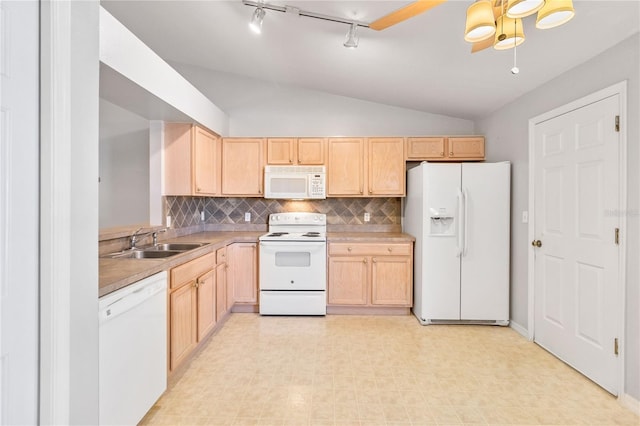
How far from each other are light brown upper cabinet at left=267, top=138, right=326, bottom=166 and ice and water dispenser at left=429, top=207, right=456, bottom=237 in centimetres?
147

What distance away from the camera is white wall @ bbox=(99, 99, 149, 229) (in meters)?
2.85

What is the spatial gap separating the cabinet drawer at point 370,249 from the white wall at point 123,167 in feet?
6.63

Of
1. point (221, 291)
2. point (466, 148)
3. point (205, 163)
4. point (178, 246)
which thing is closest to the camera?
point (178, 246)

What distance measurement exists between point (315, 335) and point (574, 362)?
2.12 m

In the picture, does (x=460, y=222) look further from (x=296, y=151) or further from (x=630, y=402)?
(x=296, y=151)

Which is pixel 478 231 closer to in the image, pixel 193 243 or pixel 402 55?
pixel 402 55

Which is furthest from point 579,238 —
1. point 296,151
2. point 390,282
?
point 296,151

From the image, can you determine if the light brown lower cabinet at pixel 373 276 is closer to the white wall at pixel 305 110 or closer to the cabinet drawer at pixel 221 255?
the cabinet drawer at pixel 221 255

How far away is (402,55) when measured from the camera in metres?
2.80

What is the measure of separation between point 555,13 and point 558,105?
1.41 m

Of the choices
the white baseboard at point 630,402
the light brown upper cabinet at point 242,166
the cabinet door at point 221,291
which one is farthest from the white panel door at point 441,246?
the cabinet door at point 221,291

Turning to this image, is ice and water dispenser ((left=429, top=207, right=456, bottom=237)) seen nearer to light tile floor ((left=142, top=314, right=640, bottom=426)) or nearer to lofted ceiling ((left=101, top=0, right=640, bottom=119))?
light tile floor ((left=142, top=314, right=640, bottom=426))

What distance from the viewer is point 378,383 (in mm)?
2305

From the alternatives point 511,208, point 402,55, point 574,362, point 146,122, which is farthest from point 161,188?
point 574,362
